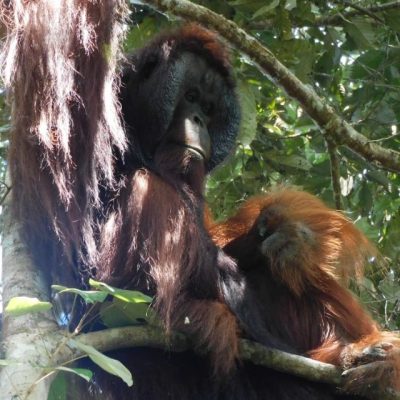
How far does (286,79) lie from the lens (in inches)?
139

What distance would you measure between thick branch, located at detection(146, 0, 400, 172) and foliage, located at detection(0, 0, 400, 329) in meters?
0.40

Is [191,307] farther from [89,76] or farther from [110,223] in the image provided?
[89,76]

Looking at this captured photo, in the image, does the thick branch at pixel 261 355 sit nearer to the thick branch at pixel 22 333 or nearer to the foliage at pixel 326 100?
the thick branch at pixel 22 333

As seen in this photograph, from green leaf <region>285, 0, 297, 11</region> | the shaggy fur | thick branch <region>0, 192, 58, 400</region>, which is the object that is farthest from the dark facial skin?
thick branch <region>0, 192, 58, 400</region>

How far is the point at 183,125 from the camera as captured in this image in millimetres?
3525

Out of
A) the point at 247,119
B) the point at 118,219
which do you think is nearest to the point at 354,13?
the point at 247,119

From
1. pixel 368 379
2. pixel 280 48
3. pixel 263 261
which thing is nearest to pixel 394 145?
pixel 280 48

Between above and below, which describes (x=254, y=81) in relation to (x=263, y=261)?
above

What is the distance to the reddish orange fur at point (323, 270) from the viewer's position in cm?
324

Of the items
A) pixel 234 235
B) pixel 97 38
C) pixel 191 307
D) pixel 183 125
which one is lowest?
pixel 191 307

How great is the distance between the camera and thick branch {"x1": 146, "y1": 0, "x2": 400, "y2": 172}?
3277 mm

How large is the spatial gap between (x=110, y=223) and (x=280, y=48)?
173 centimetres

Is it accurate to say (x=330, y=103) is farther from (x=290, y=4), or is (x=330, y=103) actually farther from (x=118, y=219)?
(x=118, y=219)

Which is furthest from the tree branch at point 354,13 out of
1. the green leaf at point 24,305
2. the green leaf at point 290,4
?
the green leaf at point 24,305
